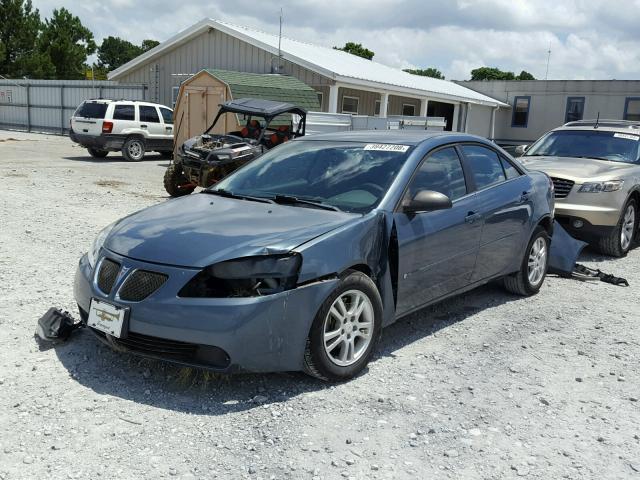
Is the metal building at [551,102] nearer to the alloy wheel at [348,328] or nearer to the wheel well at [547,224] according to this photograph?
the wheel well at [547,224]

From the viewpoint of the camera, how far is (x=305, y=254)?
12.2ft

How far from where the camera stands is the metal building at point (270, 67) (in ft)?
68.2

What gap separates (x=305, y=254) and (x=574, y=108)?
2864 centimetres

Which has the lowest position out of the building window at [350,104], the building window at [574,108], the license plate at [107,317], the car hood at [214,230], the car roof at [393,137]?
the license plate at [107,317]

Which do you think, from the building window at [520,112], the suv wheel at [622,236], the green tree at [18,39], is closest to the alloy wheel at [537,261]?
the suv wheel at [622,236]

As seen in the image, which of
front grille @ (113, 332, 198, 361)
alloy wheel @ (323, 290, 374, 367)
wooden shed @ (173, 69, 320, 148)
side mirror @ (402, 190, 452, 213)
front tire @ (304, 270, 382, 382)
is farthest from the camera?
wooden shed @ (173, 69, 320, 148)

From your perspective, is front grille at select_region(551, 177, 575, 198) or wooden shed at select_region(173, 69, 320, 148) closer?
front grille at select_region(551, 177, 575, 198)

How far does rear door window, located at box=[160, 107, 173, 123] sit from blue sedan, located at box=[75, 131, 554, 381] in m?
15.2

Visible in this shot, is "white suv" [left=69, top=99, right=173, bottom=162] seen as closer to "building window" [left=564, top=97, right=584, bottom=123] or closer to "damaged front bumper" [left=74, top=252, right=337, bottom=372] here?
"damaged front bumper" [left=74, top=252, right=337, bottom=372]

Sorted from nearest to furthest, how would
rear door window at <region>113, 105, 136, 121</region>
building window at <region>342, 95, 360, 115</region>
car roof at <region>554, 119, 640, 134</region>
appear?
car roof at <region>554, 119, 640, 134</region> → rear door window at <region>113, 105, 136, 121</region> → building window at <region>342, 95, 360, 115</region>

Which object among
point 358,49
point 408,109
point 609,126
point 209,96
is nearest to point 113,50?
point 358,49

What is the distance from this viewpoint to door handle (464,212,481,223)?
16.4 ft

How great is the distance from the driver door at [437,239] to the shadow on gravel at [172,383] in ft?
1.84

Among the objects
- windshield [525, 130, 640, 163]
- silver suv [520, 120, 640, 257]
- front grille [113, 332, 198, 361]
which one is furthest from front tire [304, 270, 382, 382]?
windshield [525, 130, 640, 163]
